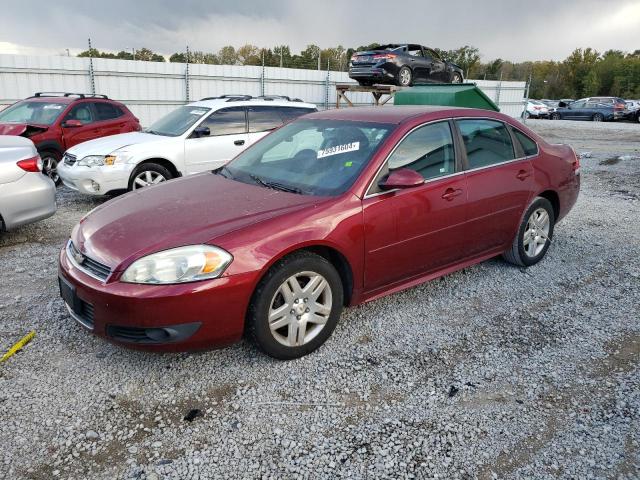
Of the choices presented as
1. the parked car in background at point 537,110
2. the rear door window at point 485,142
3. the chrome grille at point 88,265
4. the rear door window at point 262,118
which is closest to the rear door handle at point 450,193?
the rear door window at point 485,142

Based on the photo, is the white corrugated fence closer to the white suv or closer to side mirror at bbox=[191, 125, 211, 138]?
the white suv

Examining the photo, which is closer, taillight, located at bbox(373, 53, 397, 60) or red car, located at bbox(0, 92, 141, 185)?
red car, located at bbox(0, 92, 141, 185)

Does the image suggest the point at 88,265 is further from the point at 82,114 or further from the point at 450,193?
the point at 82,114

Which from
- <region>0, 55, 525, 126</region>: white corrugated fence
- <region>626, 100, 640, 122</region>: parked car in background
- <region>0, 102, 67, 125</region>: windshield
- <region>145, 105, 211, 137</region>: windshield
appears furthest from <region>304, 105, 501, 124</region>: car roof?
<region>626, 100, 640, 122</region>: parked car in background

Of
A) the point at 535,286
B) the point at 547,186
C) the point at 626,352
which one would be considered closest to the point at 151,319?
the point at 626,352

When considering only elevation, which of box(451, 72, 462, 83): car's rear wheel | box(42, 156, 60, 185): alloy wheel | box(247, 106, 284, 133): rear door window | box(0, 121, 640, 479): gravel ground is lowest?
box(0, 121, 640, 479): gravel ground

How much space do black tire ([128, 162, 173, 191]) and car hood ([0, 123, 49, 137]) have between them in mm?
2883

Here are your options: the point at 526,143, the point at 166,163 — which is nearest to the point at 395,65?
the point at 166,163

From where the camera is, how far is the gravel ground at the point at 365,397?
96.7 inches

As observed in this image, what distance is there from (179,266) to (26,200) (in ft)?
11.2

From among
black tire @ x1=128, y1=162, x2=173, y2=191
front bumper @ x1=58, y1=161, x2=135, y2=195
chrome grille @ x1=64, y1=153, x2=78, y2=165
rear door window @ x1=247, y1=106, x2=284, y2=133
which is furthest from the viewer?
rear door window @ x1=247, y1=106, x2=284, y2=133

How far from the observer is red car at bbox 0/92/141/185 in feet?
A: 29.2

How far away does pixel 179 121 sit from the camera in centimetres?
805

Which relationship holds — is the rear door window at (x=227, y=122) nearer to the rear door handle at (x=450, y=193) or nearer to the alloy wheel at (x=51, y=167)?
the alloy wheel at (x=51, y=167)
